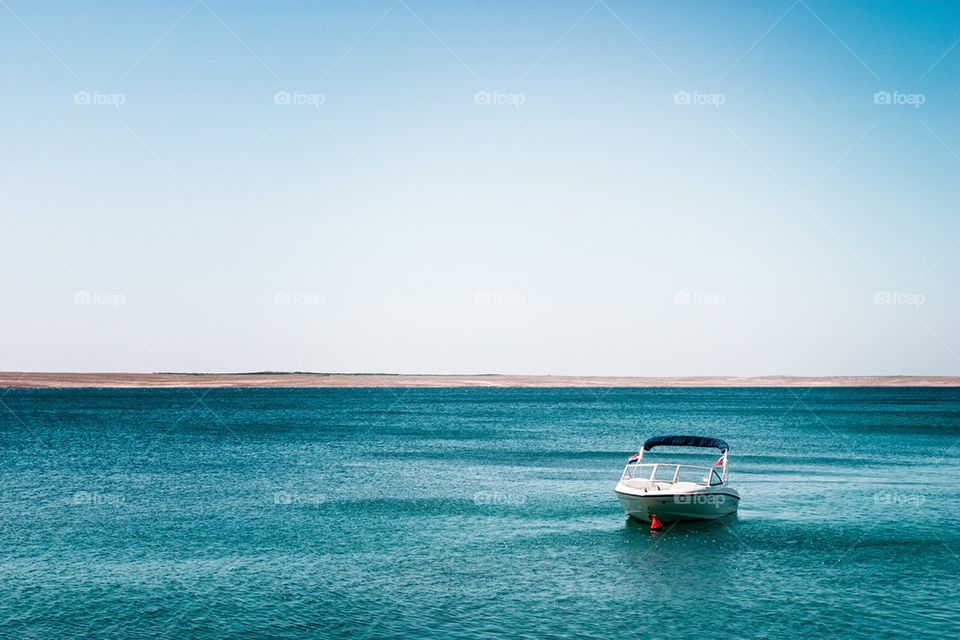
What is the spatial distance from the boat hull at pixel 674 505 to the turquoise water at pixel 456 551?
26.1 inches

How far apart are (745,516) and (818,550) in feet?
24.1

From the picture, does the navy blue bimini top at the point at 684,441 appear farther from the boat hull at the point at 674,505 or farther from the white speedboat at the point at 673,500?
the boat hull at the point at 674,505

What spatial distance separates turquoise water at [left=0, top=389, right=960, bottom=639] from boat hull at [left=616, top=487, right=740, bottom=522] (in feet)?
2.17

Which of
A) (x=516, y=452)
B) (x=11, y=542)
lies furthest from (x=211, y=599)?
(x=516, y=452)

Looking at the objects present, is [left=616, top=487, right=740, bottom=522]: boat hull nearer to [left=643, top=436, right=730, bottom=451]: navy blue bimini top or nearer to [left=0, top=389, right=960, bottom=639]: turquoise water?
[left=0, top=389, right=960, bottom=639]: turquoise water

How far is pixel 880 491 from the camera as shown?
47.2 meters

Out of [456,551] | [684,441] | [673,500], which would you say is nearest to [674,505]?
[673,500]

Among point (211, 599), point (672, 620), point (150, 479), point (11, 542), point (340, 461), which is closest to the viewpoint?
point (672, 620)

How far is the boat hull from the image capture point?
3584 cm

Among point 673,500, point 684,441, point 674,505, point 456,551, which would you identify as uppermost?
point 684,441

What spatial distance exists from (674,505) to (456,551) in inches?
420

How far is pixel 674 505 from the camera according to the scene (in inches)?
1422

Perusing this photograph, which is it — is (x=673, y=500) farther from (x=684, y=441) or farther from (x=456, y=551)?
(x=456, y=551)

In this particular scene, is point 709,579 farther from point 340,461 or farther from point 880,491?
point 340,461
